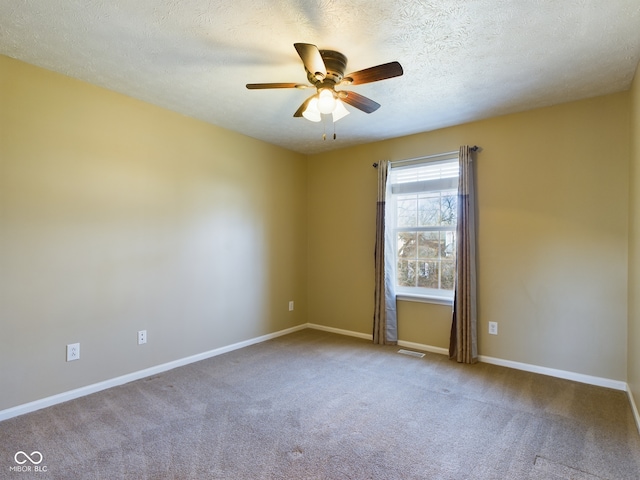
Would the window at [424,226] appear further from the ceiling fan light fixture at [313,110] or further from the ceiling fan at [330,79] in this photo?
the ceiling fan light fixture at [313,110]

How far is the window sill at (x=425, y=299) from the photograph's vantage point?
3.68m

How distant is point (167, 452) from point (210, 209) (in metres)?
2.28

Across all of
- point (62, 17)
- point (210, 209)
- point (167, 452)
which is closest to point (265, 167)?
point (210, 209)

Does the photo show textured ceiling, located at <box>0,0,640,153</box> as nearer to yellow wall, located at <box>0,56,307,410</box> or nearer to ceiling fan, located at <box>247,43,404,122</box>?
ceiling fan, located at <box>247,43,404,122</box>

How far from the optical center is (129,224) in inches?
117

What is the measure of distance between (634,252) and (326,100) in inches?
96.5

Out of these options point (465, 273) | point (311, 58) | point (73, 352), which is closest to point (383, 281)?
point (465, 273)

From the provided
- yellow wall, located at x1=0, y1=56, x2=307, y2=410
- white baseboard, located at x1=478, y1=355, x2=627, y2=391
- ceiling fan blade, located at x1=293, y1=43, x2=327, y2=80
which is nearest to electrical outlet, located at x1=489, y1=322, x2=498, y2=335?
white baseboard, located at x1=478, y1=355, x2=627, y2=391

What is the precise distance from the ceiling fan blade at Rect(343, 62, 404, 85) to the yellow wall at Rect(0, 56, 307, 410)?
201 cm

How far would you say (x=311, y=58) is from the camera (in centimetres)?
190

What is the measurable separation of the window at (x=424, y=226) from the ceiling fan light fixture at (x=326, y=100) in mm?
1953

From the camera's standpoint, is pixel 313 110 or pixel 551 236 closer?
pixel 313 110

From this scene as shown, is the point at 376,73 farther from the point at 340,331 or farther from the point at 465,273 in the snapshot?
the point at 340,331

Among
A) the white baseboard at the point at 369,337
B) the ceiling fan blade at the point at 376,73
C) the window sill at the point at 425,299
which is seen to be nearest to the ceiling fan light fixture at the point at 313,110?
the ceiling fan blade at the point at 376,73
